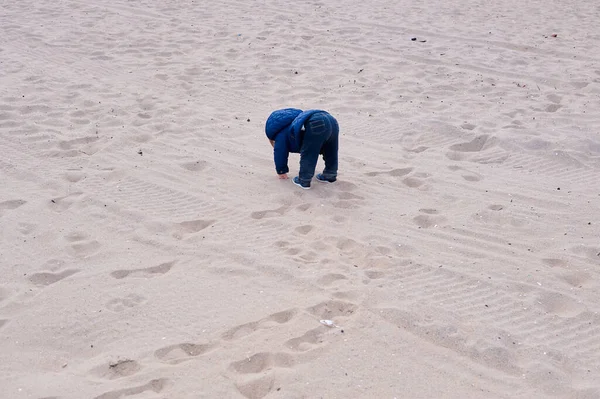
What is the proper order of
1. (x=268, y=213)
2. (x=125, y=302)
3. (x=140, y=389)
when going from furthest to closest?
(x=268, y=213) < (x=125, y=302) < (x=140, y=389)

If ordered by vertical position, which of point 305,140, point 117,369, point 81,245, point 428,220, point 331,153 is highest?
point 305,140

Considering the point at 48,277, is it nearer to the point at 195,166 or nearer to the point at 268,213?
the point at 268,213

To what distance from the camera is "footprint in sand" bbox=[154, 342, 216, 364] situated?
10.3 feet

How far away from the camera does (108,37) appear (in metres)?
8.80

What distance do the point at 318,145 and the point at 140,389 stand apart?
2.33 m

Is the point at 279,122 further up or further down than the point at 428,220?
further up

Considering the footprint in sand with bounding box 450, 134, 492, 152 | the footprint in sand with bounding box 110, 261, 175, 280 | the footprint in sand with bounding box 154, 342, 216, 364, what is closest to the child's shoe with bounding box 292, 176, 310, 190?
the footprint in sand with bounding box 110, 261, 175, 280

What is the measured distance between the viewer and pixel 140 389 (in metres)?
2.92

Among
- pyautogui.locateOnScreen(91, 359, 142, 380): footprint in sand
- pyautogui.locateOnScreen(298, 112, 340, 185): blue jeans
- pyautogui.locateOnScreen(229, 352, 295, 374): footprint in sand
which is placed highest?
pyautogui.locateOnScreen(298, 112, 340, 185): blue jeans

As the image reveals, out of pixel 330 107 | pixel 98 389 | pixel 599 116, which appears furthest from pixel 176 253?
pixel 599 116

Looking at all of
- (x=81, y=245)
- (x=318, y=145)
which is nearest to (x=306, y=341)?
(x=81, y=245)

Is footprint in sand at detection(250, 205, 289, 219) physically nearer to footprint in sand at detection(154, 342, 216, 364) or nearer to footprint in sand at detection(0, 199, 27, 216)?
footprint in sand at detection(154, 342, 216, 364)

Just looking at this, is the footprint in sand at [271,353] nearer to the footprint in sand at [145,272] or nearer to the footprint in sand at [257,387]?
the footprint in sand at [257,387]

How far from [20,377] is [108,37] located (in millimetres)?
6635
